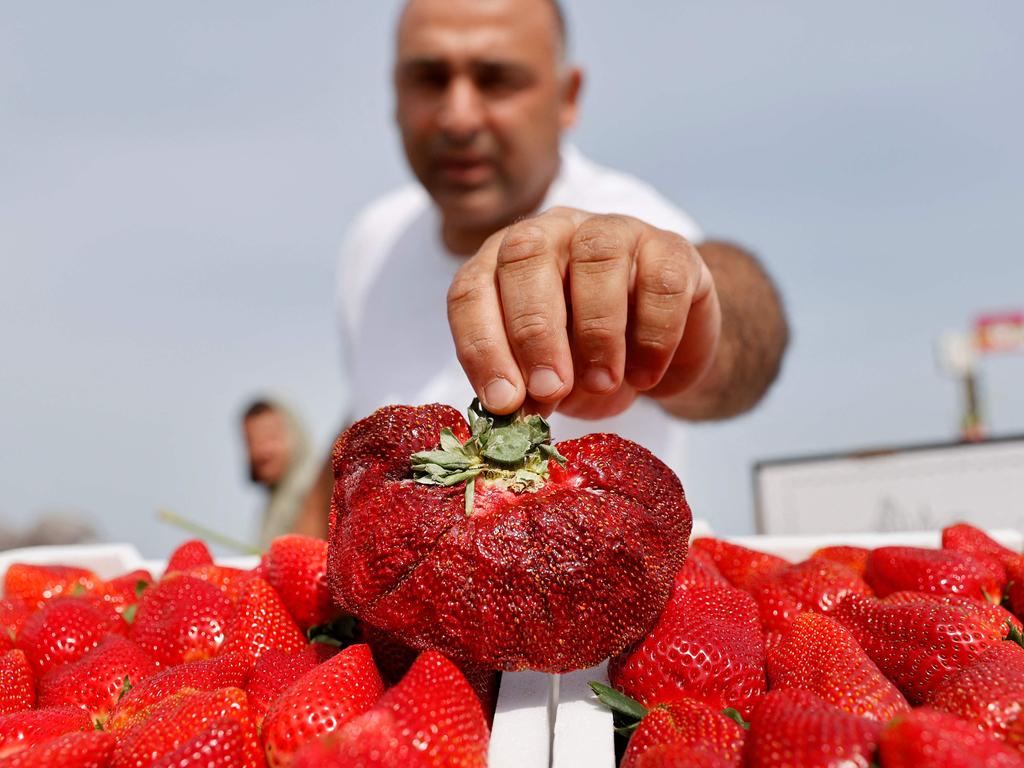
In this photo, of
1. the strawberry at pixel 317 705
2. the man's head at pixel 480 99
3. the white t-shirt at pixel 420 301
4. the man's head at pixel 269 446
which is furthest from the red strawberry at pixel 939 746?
the man's head at pixel 269 446

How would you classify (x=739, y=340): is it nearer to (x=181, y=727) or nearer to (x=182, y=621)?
(x=182, y=621)

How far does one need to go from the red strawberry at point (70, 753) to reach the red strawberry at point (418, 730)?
0.22 metres

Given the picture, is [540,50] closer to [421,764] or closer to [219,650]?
[219,650]

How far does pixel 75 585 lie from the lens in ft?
4.63

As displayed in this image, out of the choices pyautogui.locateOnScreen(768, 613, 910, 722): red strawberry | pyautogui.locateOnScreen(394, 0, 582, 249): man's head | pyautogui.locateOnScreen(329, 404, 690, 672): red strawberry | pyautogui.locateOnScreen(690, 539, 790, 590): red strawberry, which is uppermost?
pyautogui.locateOnScreen(394, 0, 582, 249): man's head

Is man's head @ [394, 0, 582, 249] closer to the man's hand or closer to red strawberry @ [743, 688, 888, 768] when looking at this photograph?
the man's hand

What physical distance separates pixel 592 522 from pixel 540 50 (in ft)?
7.58

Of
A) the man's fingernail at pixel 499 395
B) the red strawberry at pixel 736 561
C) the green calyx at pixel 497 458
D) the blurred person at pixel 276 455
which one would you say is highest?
the man's fingernail at pixel 499 395

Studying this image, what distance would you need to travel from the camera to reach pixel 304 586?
111 centimetres

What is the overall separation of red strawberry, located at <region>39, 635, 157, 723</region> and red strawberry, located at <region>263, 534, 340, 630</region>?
176 millimetres

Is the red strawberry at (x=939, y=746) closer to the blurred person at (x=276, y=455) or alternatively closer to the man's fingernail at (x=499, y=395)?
the man's fingernail at (x=499, y=395)

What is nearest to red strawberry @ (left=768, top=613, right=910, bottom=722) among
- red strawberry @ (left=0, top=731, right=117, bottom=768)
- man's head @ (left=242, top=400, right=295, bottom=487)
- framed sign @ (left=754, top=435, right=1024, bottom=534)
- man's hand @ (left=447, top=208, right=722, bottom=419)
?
man's hand @ (left=447, top=208, right=722, bottom=419)

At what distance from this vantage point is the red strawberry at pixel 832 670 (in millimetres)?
805

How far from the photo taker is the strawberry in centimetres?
76
